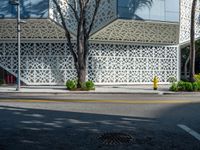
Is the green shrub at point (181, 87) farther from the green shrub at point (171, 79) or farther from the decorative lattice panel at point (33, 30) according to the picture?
the decorative lattice panel at point (33, 30)

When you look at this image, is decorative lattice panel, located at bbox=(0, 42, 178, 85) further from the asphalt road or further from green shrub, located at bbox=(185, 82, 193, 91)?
the asphalt road

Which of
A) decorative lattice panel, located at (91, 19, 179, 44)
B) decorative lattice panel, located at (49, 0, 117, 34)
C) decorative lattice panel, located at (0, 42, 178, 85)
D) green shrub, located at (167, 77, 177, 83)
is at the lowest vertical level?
green shrub, located at (167, 77, 177, 83)

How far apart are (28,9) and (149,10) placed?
9157mm

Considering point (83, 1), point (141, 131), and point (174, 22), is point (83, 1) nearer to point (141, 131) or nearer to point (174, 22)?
point (174, 22)

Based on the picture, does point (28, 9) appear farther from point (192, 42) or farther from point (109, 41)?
point (192, 42)

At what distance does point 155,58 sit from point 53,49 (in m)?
9.09

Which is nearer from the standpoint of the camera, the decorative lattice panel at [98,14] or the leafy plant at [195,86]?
the leafy plant at [195,86]

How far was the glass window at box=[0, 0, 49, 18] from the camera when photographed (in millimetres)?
28359

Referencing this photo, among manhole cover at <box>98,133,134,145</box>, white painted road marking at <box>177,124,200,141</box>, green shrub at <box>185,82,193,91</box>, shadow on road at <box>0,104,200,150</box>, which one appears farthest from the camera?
green shrub at <box>185,82,193,91</box>

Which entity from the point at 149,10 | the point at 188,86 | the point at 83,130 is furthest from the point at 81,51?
the point at 83,130

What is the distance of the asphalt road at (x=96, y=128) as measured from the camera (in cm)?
761

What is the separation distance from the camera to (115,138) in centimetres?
824

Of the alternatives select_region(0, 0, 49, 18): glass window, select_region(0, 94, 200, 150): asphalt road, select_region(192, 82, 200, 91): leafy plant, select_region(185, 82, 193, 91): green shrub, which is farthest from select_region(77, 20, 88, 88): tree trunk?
select_region(0, 94, 200, 150): asphalt road

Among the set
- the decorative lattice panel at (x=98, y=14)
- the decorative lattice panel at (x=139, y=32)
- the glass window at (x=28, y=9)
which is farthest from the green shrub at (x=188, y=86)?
the glass window at (x=28, y=9)
